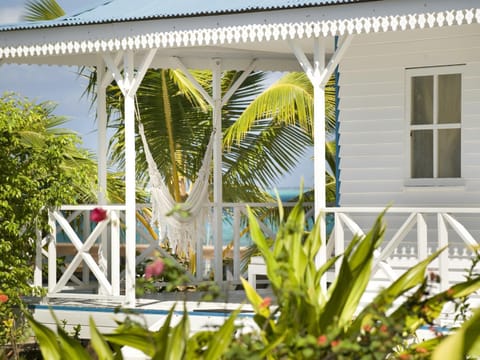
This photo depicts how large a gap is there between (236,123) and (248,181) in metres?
1.15

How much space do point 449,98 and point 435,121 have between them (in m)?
0.29

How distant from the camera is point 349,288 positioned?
18.3ft

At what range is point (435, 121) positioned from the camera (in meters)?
11.3

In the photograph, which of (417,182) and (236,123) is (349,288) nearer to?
(417,182)

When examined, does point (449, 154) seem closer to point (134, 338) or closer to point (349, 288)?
point (349, 288)

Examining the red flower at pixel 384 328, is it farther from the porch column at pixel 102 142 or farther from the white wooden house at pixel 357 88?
the porch column at pixel 102 142

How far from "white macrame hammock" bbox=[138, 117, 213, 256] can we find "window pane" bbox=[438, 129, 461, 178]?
2.81 meters

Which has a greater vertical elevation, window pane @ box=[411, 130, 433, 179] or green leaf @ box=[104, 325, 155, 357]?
window pane @ box=[411, 130, 433, 179]

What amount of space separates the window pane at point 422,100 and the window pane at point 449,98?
11 centimetres

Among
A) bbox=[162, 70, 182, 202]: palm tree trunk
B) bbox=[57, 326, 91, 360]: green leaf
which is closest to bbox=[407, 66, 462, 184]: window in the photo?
bbox=[57, 326, 91, 360]: green leaf

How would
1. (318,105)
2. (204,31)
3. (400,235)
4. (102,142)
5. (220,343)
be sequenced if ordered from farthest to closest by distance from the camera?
(102,142)
(204,31)
(318,105)
(400,235)
(220,343)

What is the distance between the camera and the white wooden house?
975cm

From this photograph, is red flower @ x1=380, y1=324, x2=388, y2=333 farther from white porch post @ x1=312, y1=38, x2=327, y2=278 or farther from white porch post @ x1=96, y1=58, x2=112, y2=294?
white porch post @ x1=96, y1=58, x2=112, y2=294

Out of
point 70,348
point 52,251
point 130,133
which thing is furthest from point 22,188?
point 70,348
